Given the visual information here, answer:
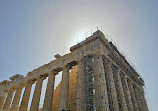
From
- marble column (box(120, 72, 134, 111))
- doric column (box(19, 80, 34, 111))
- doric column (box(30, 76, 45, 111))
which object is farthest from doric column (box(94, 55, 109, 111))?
doric column (box(19, 80, 34, 111))

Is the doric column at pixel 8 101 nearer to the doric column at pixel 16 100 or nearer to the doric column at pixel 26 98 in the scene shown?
the doric column at pixel 16 100

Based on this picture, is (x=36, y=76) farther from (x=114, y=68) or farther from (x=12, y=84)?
(x=114, y=68)

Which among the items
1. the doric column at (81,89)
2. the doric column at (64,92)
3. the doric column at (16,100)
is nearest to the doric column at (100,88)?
the doric column at (81,89)

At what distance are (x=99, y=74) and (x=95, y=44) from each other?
4479mm

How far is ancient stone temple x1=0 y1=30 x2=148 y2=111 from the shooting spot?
578 inches

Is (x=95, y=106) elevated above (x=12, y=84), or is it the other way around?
(x=12, y=84)

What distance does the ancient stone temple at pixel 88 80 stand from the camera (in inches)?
578

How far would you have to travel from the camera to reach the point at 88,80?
51.4 feet

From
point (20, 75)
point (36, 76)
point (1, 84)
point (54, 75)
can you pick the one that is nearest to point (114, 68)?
point (54, 75)

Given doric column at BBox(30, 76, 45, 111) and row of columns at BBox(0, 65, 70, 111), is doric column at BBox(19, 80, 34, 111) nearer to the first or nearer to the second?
row of columns at BBox(0, 65, 70, 111)

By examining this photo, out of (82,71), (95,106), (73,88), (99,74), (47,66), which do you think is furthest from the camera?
(47,66)

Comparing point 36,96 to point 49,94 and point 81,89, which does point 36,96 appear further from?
point 81,89

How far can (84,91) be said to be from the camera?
599 inches

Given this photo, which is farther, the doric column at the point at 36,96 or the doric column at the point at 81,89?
the doric column at the point at 36,96
